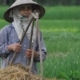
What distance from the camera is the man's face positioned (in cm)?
499

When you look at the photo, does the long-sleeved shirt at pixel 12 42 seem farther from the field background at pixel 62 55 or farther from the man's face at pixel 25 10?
the field background at pixel 62 55

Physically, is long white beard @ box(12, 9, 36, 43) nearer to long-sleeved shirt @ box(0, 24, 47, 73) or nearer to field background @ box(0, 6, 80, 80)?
long-sleeved shirt @ box(0, 24, 47, 73)

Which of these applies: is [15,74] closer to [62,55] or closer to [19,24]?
[19,24]

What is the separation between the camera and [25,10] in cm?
503

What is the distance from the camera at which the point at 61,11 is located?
100 ft

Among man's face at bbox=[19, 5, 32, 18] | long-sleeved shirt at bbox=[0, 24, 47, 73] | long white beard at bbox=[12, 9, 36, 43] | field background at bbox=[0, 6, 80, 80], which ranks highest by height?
man's face at bbox=[19, 5, 32, 18]

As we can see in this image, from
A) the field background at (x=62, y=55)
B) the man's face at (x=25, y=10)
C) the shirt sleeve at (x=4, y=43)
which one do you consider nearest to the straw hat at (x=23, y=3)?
the man's face at (x=25, y=10)

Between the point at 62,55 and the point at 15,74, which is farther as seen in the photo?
the point at 62,55

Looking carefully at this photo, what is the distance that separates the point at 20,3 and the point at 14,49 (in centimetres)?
50

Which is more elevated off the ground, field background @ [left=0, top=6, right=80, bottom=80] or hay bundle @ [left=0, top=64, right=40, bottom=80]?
hay bundle @ [left=0, top=64, right=40, bottom=80]

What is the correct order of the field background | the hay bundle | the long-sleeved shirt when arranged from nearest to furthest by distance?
the hay bundle, the long-sleeved shirt, the field background

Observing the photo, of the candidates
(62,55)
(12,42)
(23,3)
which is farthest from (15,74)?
(62,55)

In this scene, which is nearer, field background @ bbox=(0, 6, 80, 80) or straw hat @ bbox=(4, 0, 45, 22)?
straw hat @ bbox=(4, 0, 45, 22)

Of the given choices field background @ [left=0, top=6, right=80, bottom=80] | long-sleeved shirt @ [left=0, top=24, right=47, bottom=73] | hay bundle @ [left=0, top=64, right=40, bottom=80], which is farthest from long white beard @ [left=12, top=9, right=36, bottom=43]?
field background @ [left=0, top=6, right=80, bottom=80]
